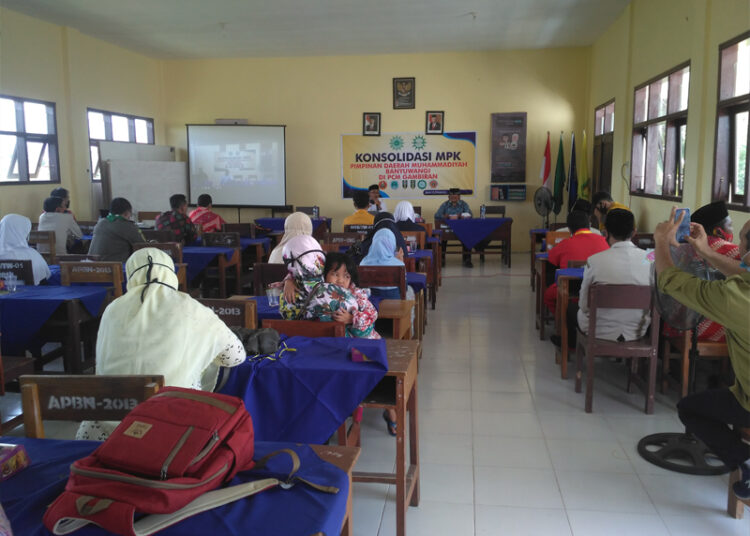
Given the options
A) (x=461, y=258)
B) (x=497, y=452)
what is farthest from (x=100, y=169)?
(x=497, y=452)

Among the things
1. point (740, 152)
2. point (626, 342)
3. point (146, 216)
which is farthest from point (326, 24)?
point (626, 342)

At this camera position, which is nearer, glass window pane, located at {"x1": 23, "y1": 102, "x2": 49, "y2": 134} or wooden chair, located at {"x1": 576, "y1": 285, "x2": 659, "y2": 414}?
wooden chair, located at {"x1": 576, "y1": 285, "x2": 659, "y2": 414}

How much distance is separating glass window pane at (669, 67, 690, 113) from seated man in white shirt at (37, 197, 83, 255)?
6495 mm

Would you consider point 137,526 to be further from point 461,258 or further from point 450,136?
point 450,136

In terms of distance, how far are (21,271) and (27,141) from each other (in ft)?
15.7

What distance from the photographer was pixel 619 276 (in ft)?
11.6

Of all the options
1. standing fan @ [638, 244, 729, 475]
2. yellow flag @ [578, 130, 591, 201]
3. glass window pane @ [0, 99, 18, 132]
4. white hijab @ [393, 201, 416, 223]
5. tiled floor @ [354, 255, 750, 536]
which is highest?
glass window pane @ [0, 99, 18, 132]

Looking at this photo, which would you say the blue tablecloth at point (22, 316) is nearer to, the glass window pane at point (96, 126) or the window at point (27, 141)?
the window at point (27, 141)

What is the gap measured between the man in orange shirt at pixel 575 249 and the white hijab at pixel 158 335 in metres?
3.33

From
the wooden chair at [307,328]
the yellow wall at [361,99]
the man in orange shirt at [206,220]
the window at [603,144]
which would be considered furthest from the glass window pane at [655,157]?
the wooden chair at [307,328]

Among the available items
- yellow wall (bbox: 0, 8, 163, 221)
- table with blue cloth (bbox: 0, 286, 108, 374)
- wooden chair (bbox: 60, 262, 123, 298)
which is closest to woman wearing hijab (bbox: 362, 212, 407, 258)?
wooden chair (bbox: 60, 262, 123, 298)

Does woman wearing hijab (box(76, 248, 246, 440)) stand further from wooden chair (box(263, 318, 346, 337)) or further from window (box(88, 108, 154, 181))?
window (box(88, 108, 154, 181))

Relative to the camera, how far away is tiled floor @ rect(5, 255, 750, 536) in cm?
232

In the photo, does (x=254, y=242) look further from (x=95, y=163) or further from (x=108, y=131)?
(x=108, y=131)
